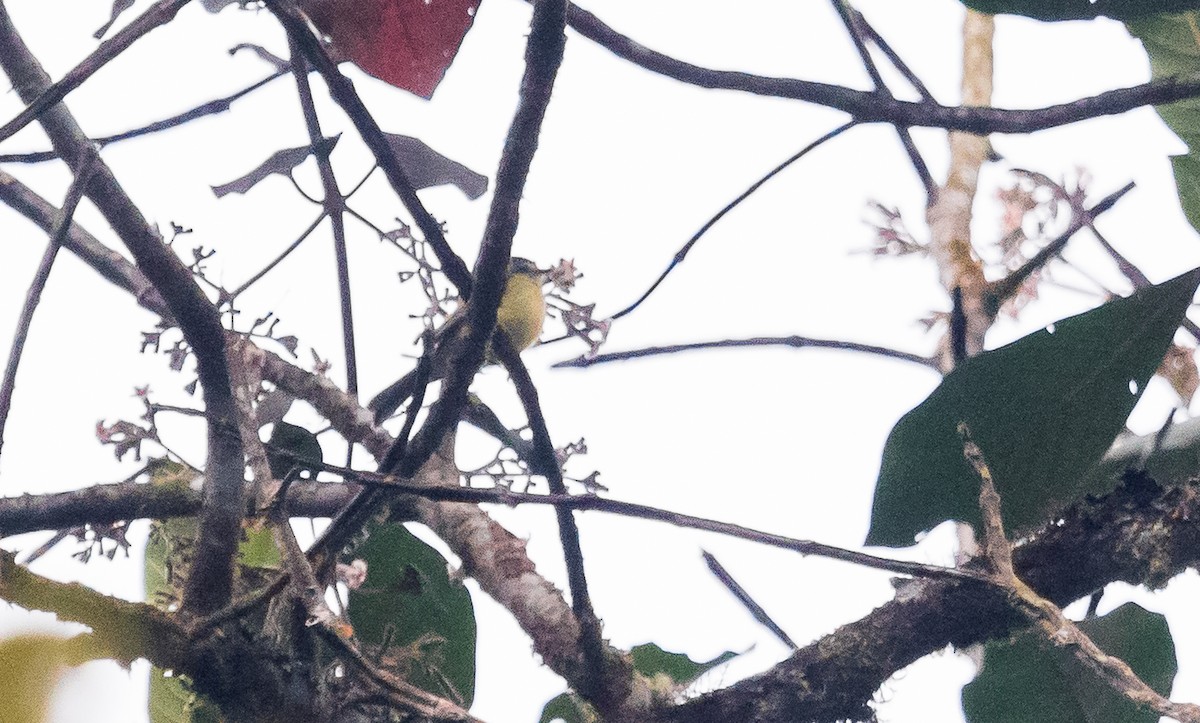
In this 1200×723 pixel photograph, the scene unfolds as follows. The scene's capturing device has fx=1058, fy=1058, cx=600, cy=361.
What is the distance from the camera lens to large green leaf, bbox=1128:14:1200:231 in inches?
40.2

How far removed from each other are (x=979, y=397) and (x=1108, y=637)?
25 centimetres

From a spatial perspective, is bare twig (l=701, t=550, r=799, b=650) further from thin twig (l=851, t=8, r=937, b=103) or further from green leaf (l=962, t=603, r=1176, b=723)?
thin twig (l=851, t=8, r=937, b=103)

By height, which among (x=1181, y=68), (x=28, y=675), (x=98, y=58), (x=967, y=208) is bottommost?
(x=28, y=675)

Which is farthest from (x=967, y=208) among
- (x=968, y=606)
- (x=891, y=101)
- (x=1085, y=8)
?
(x=968, y=606)

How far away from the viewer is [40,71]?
71cm

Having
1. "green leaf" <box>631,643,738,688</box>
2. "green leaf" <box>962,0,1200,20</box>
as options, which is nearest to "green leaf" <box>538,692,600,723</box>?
"green leaf" <box>631,643,738,688</box>

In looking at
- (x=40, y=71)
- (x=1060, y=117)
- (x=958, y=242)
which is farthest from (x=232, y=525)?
(x=958, y=242)

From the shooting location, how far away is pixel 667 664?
3.10 ft

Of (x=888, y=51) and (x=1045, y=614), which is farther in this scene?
(x=888, y=51)

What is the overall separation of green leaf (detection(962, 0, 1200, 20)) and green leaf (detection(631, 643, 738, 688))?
23.5 inches

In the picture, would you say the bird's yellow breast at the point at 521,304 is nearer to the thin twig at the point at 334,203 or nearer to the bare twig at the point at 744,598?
the thin twig at the point at 334,203

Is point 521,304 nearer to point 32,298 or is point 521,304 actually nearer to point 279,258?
point 279,258

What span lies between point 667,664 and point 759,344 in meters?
0.34

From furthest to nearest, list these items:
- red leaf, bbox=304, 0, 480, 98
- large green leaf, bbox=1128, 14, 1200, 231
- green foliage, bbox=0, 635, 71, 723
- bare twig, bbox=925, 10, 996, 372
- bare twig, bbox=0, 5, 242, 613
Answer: bare twig, bbox=925, 10, 996, 372 → large green leaf, bbox=1128, 14, 1200, 231 → red leaf, bbox=304, 0, 480, 98 → bare twig, bbox=0, 5, 242, 613 → green foliage, bbox=0, 635, 71, 723
